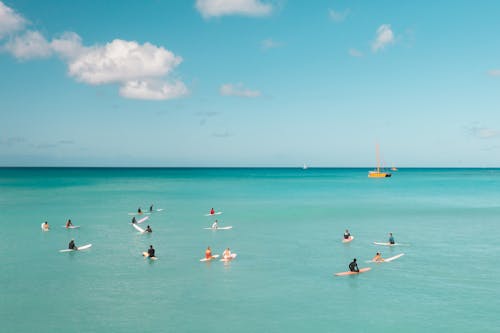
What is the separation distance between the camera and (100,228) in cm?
5281

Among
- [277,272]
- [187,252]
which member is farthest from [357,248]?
[187,252]

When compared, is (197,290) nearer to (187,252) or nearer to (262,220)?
(187,252)

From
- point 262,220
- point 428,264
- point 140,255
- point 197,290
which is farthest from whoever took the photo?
point 262,220

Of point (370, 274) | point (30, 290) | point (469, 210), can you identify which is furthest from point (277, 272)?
point (469, 210)

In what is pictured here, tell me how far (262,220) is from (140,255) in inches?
1014

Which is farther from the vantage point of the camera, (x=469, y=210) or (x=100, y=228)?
(x=469, y=210)

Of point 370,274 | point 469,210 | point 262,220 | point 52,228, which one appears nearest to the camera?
point 370,274

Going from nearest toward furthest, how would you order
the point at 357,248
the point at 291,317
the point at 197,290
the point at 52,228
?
the point at 291,317
the point at 197,290
the point at 357,248
the point at 52,228

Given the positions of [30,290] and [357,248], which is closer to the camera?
[30,290]

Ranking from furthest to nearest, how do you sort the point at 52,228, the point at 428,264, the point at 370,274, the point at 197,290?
the point at 52,228 < the point at 428,264 < the point at 370,274 < the point at 197,290

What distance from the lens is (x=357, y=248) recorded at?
4056cm

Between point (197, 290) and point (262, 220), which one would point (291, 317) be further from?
point (262, 220)

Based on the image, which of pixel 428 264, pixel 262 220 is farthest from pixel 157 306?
pixel 262 220

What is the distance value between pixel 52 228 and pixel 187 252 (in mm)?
23254
